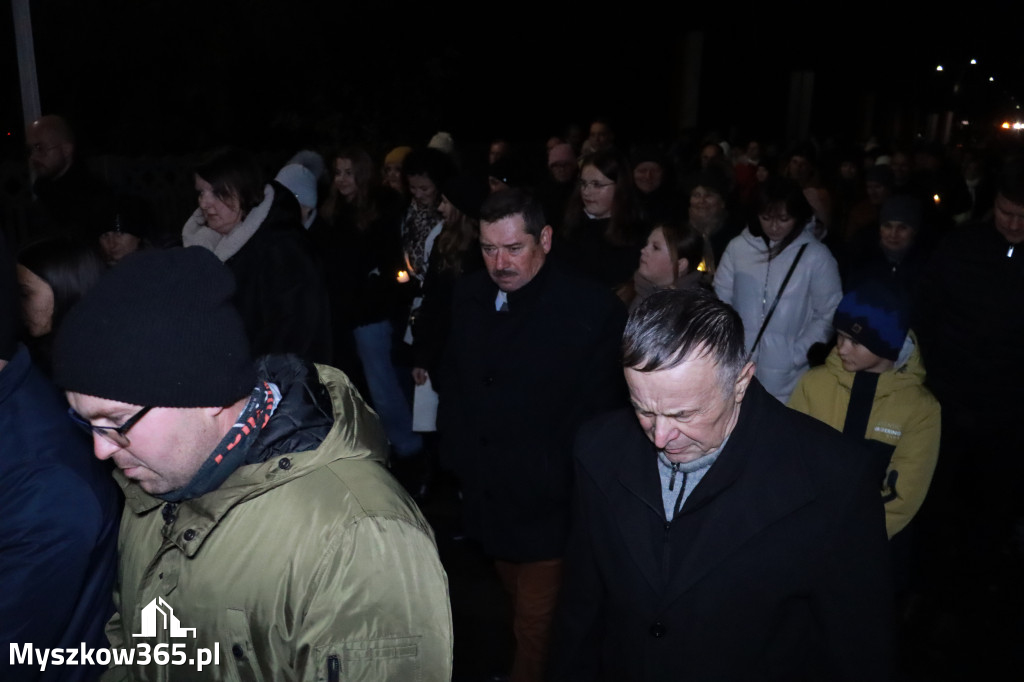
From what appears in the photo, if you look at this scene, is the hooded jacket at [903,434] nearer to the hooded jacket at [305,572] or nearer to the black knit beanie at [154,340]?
the hooded jacket at [305,572]

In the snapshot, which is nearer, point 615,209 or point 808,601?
point 808,601

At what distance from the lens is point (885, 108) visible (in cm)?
4566

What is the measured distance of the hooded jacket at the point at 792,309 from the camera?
4.84 m

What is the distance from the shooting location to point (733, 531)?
2109mm

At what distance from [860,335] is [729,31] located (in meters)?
21.4

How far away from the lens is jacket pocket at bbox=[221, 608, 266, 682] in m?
1.78

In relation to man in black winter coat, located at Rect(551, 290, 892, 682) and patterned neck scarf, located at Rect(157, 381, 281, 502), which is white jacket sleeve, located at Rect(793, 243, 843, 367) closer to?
man in black winter coat, located at Rect(551, 290, 892, 682)

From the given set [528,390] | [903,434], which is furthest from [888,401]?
[528,390]

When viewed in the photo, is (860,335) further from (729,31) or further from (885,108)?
(885,108)

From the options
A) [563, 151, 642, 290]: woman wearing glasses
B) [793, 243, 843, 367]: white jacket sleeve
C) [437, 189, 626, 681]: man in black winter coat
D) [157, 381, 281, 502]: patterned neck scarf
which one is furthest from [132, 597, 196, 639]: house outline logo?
[793, 243, 843, 367]: white jacket sleeve

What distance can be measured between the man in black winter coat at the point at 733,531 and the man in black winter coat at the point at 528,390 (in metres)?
1.18

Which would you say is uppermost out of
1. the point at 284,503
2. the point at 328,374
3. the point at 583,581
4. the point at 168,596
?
the point at 328,374

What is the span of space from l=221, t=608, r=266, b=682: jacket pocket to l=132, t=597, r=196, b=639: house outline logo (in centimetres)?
9

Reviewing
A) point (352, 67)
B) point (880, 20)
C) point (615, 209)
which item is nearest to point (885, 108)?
point (880, 20)
